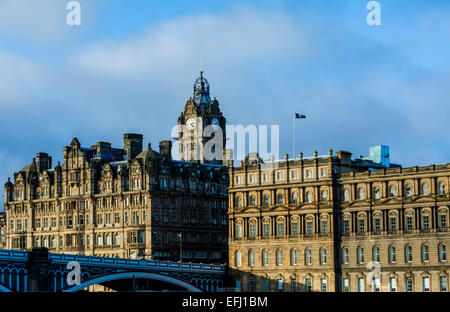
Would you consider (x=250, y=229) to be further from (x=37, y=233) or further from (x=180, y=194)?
(x=37, y=233)

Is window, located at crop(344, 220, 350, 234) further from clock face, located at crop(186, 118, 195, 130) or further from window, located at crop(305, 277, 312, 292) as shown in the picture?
clock face, located at crop(186, 118, 195, 130)

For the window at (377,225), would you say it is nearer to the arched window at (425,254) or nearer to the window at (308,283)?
the arched window at (425,254)

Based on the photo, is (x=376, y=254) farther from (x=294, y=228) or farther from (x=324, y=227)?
(x=294, y=228)

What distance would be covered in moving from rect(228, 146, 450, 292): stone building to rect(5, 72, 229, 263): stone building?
1607 centimetres

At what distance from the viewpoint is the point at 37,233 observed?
18062 cm

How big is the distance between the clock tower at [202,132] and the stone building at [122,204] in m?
5.29

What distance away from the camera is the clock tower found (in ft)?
621

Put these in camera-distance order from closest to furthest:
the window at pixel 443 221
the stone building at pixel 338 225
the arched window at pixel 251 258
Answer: the window at pixel 443 221
the stone building at pixel 338 225
the arched window at pixel 251 258

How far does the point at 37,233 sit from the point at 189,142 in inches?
1379

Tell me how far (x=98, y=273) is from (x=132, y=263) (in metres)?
6.34

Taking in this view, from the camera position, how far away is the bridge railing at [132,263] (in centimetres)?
12438

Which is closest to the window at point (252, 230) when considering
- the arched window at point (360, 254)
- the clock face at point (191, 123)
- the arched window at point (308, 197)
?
the arched window at point (308, 197)

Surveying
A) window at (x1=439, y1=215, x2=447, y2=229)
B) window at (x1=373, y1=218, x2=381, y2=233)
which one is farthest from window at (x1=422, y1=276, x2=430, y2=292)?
window at (x1=373, y1=218, x2=381, y2=233)
